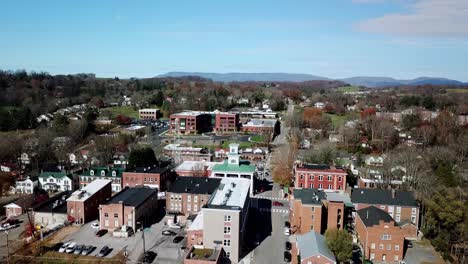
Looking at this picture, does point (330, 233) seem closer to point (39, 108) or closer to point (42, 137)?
point (42, 137)

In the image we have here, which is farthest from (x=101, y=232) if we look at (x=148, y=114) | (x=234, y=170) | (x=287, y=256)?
(x=148, y=114)

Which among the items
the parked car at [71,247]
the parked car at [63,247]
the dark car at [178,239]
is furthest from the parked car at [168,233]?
the parked car at [63,247]

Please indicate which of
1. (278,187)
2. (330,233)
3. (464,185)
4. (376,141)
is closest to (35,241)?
(330,233)

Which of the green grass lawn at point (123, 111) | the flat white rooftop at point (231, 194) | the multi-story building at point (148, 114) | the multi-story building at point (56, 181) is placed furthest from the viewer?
the green grass lawn at point (123, 111)

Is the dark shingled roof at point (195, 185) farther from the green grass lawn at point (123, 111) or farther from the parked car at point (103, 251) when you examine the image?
the green grass lawn at point (123, 111)

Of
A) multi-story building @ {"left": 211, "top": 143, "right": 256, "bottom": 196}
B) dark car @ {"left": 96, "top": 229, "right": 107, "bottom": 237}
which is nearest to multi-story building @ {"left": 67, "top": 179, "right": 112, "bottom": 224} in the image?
dark car @ {"left": 96, "top": 229, "right": 107, "bottom": 237}

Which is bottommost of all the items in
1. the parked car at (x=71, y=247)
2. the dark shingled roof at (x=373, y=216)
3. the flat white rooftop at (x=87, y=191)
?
the parked car at (x=71, y=247)

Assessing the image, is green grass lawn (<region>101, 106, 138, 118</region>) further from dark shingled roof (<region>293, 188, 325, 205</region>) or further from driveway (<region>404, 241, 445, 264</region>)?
driveway (<region>404, 241, 445, 264</region>)

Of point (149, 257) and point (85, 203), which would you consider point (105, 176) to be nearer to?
point (85, 203)
